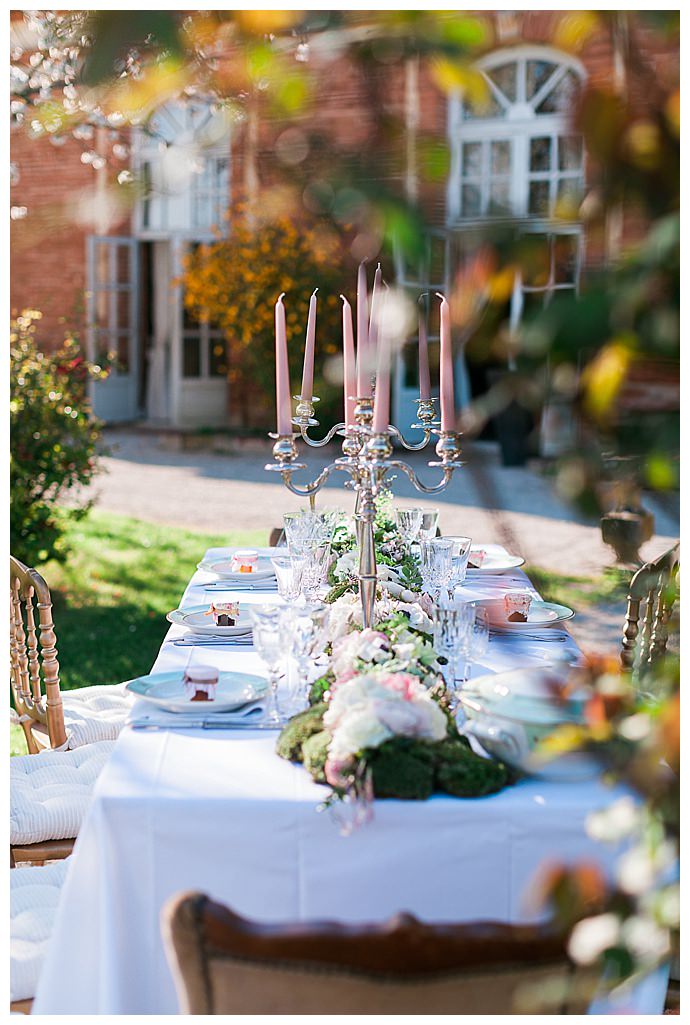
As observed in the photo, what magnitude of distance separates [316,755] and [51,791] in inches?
40.3

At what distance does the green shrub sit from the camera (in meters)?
5.55

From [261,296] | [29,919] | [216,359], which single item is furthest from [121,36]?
[216,359]

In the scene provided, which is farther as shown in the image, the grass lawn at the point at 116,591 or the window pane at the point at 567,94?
the grass lawn at the point at 116,591

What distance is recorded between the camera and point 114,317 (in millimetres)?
13047

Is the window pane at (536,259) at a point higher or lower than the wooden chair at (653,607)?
higher

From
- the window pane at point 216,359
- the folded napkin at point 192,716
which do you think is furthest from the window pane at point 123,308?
the folded napkin at point 192,716

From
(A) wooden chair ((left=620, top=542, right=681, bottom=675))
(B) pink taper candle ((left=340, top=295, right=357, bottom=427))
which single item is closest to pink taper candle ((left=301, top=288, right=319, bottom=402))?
(B) pink taper candle ((left=340, top=295, right=357, bottom=427))

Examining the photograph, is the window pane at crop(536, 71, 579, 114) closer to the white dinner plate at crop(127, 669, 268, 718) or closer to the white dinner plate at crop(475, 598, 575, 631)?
the white dinner plate at crop(127, 669, 268, 718)

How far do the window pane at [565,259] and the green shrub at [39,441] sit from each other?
5024mm

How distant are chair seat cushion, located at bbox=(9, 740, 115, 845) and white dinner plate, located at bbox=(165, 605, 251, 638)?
15.5 inches

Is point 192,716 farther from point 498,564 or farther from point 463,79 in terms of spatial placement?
point 498,564

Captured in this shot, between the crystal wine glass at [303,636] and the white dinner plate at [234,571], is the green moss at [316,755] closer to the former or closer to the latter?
the crystal wine glass at [303,636]

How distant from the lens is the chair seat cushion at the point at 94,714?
9.52 ft

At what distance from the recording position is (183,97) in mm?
986
